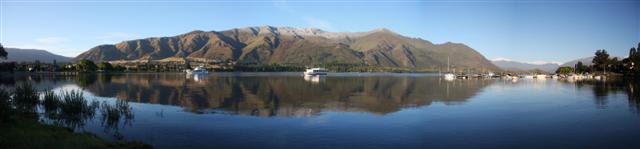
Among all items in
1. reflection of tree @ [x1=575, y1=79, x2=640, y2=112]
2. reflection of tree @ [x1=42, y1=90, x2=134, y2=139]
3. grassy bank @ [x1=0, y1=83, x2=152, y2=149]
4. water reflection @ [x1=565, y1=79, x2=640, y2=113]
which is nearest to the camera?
grassy bank @ [x1=0, y1=83, x2=152, y2=149]

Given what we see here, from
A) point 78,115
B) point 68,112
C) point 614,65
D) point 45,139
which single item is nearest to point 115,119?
point 78,115

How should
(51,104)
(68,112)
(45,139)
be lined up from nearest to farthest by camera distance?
(45,139) → (68,112) → (51,104)

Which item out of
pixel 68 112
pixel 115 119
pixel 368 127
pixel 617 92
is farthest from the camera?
pixel 617 92

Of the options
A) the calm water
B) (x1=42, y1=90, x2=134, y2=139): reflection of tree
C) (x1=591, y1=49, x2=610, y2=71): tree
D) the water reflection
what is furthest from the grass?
(x1=591, y1=49, x2=610, y2=71): tree

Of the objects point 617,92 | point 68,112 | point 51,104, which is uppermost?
point 51,104

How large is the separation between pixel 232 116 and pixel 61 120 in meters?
10.3

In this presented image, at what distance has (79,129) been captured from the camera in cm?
2447

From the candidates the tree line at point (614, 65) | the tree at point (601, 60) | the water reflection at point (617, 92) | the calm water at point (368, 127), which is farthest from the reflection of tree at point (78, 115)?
the tree at point (601, 60)

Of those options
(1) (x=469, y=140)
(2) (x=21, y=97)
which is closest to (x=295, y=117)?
(1) (x=469, y=140)

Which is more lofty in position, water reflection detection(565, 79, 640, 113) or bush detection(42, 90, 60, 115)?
bush detection(42, 90, 60, 115)

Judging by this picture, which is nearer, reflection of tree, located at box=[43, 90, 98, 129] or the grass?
the grass

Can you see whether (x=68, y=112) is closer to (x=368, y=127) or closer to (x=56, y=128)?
(x=56, y=128)

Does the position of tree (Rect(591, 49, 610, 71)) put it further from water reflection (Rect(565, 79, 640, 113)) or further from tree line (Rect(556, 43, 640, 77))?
water reflection (Rect(565, 79, 640, 113))

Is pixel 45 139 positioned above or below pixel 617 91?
above
